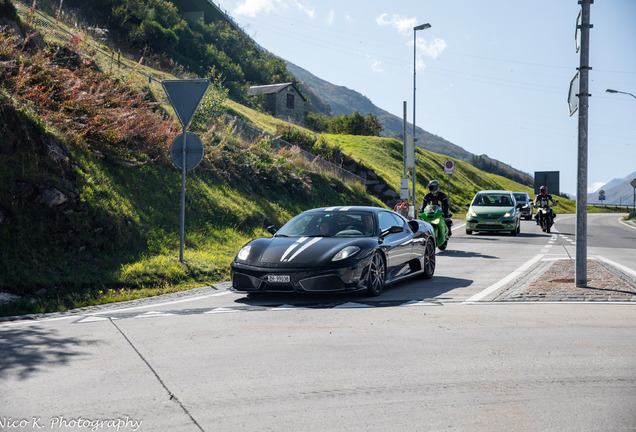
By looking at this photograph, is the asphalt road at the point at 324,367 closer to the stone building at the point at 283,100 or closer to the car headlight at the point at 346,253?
the car headlight at the point at 346,253

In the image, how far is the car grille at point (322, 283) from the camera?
8422mm

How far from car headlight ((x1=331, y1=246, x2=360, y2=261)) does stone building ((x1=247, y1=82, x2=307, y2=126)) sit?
55781 mm

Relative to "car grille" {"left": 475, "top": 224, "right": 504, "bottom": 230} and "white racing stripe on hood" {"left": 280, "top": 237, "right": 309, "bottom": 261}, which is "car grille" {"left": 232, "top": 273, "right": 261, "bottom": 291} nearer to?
"white racing stripe on hood" {"left": 280, "top": 237, "right": 309, "bottom": 261}

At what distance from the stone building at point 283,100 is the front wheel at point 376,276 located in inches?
2177

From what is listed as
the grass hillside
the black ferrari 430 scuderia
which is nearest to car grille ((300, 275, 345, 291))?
the black ferrari 430 scuderia

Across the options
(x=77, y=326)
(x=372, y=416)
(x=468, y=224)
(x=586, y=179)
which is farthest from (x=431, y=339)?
(x=468, y=224)

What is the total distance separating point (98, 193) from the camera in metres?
12.1

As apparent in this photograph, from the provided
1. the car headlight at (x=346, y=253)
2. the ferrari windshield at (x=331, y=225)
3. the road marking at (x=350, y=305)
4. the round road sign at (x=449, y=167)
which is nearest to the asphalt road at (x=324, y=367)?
the road marking at (x=350, y=305)

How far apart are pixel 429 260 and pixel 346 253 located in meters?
3.21

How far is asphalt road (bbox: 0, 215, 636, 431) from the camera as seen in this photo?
398cm

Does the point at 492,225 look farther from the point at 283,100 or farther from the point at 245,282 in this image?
the point at 283,100

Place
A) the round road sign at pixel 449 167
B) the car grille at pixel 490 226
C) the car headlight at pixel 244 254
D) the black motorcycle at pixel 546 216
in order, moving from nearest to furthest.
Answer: the car headlight at pixel 244 254 → the car grille at pixel 490 226 → the black motorcycle at pixel 546 216 → the round road sign at pixel 449 167

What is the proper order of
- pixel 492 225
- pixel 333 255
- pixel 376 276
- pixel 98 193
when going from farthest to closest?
1. pixel 492 225
2. pixel 98 193
3. pixel 376 276
4. pixel 333 255

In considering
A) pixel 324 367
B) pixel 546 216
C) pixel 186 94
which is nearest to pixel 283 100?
pixel 546 216
